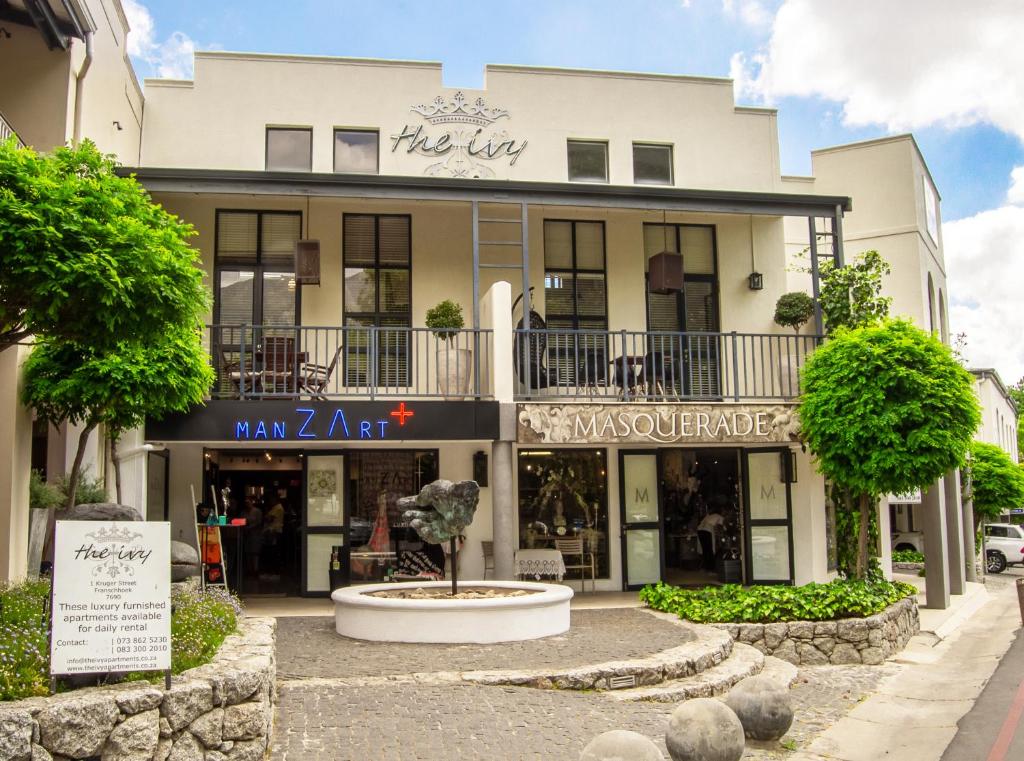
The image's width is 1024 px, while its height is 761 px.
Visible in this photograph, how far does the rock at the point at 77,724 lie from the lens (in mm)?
5461

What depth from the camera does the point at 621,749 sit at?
18.0ft

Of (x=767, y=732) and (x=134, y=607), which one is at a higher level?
(x=134, y=607)

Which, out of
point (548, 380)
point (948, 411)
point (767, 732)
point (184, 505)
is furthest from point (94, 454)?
point (948, 411)

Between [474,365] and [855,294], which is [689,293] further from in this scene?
[474,365]

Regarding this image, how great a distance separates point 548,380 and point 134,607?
828cm

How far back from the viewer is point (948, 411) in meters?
12.7

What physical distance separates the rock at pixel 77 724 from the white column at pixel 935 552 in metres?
13.6

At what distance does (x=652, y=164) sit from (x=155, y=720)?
516 inches

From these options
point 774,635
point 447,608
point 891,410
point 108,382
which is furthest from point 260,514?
point 891,410

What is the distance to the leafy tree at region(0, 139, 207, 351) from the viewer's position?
6309 mm

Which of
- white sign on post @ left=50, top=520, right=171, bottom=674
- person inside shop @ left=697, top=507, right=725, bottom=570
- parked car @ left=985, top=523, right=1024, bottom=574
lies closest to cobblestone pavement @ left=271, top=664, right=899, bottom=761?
white sign on post @ left=50, top=520, right=171, bottom=674

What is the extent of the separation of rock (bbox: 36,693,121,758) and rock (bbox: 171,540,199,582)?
5.92m

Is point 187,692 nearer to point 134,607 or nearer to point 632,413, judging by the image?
point 134,607

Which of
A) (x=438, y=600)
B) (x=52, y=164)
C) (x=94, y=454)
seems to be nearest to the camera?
(x=52, y=164)
